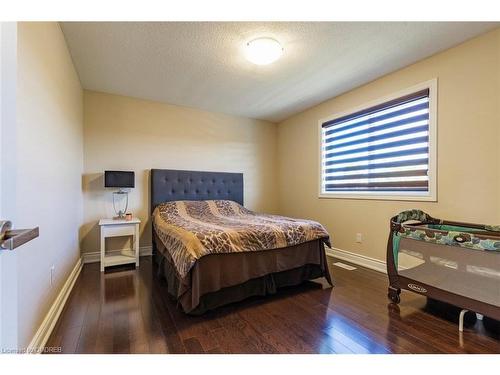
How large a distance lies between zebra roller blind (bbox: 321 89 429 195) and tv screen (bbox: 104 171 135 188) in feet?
9.30

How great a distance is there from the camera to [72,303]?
6.73 ft

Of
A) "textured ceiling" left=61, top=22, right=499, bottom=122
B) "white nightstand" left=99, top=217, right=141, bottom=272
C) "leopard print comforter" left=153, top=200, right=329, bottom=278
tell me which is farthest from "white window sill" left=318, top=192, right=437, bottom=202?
"white nightstand" left=99, top=217, right=141, bottom=272

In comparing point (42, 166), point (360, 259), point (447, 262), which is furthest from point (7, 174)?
point (360, 259)

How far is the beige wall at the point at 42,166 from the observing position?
1.28 m

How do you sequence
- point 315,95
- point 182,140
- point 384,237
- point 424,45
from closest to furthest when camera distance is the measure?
point 424,45 < point 384,237 < point 315,95 < point 182,140

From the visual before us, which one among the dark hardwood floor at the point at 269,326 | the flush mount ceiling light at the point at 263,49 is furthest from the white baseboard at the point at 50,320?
the flush mount ceiling light at the point at 263,49

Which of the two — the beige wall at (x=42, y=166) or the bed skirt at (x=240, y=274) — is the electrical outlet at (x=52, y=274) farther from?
the bed skirt at (x=240, y=274)

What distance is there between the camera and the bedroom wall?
10.8 feet

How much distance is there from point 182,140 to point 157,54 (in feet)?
5.28

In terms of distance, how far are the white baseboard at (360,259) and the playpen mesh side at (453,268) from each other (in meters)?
0.90

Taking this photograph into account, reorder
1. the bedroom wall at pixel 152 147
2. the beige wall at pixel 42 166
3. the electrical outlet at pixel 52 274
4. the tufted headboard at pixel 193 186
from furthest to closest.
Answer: the tufted headboard at pixel 193 186
the bedroom wall at pixel 152 147
the electrical outlet at pixel 52 274
the beige wall at pixel 42 166

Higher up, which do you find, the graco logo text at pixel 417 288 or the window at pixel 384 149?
the window at pixel 384 149
